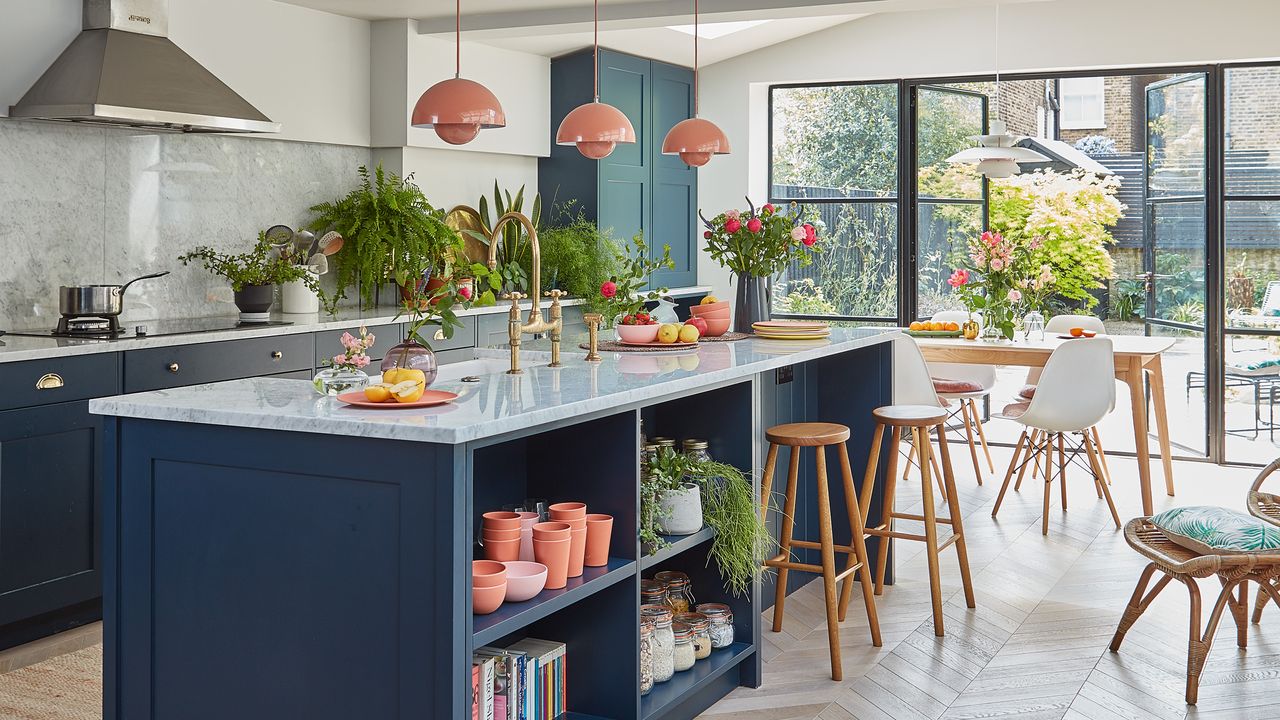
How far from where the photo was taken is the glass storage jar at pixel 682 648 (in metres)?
3.54

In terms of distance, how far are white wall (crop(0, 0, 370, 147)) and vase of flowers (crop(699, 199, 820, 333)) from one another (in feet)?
7.68

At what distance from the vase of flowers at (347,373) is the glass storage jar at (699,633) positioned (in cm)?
129

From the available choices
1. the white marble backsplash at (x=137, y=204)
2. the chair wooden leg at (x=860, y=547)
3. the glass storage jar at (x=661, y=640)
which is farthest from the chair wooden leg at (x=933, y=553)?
the white marble backsplash at (x=137, y=204)

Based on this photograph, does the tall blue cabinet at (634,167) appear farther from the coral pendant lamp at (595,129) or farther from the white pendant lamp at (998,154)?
the coral pendant lamp at (595,129)

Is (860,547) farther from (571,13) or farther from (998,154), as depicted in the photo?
(571,13)

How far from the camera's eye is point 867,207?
328 inches

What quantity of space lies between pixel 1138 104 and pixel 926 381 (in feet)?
11.3

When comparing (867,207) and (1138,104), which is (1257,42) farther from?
(867,207)

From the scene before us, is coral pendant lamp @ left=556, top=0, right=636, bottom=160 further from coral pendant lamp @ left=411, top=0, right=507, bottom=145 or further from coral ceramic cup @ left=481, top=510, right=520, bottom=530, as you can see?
coral ceramic cup @ left=481, top=510, right=520, bottom=530

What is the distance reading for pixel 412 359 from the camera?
3.05m


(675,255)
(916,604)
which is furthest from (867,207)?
(916,604)

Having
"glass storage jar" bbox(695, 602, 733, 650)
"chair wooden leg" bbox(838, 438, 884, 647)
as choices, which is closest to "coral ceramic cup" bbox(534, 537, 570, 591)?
"glass storage jar" bbox(695, 602, 733, 650)

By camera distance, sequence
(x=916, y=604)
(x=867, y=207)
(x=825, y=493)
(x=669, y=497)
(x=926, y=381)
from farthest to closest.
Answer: (x=867, y=207), (x=926, y=381), (x=916, y=604), (x=825, y=493), (x=669, y=497)

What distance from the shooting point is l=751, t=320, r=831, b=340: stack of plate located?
459 cm
